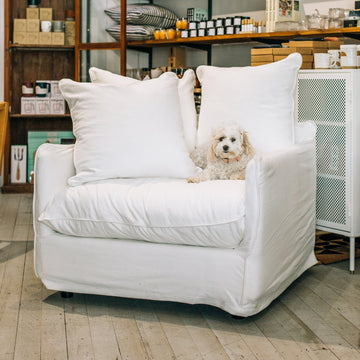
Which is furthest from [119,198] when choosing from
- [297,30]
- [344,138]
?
[297,30]

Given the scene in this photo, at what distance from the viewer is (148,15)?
473 centimetres

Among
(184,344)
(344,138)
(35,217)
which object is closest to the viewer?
(184,344)

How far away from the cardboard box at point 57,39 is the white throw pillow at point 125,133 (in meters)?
2.65

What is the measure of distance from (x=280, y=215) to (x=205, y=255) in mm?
333

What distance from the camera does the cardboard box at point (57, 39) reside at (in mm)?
5163

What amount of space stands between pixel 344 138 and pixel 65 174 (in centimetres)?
131

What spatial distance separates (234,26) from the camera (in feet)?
13.9

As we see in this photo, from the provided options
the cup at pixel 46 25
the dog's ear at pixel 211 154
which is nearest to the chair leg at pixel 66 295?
the dog's ear at pixel 211 154

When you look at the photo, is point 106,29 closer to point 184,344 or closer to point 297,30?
point 297,30

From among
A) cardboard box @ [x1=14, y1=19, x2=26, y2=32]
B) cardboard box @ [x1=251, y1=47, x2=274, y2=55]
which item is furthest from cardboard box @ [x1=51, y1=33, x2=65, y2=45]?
cardboard box @ [x1=251, y1=47, x2=274, y2=55]

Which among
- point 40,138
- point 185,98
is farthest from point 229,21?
point 40,138

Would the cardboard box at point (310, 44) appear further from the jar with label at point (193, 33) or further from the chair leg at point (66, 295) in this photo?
the chair leg at point (66, 295)

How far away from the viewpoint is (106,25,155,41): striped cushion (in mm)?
4734

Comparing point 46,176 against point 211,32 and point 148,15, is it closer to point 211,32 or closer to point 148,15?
point 211,32
